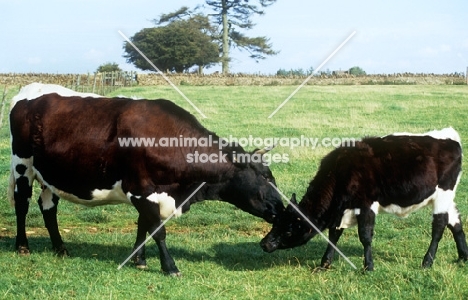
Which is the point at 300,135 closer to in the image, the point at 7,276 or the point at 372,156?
the point at 372,156

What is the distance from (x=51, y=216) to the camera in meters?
8.29

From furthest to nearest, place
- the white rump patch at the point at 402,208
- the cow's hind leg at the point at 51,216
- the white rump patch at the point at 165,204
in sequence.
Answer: the cow's hind leg at the point at 51,216
the white rump patch at the point at 402,208
the white rump patch at the point at 165,204

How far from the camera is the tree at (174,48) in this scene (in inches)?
2768

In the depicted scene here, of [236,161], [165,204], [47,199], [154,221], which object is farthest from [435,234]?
[47,199]

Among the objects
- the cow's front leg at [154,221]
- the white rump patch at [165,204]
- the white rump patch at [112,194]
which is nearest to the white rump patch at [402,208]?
the white rump patch at [165,204]

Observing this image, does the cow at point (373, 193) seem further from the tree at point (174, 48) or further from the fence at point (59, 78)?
the tree at point (174, 48)

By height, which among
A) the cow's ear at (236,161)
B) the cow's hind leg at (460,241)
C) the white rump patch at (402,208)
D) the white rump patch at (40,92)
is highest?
the white rump patch at (40,92)

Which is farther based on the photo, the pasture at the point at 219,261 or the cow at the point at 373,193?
the cow at the point at 373,193

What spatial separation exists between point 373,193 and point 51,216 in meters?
4.27

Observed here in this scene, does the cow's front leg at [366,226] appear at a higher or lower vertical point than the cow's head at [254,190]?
lower

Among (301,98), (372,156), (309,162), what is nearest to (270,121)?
(309,162)

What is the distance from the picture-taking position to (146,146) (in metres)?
7.26

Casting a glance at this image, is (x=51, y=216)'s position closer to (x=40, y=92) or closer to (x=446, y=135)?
(x=40, y=92)

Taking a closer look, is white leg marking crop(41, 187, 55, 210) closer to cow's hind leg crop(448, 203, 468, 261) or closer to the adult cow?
the adult cow
